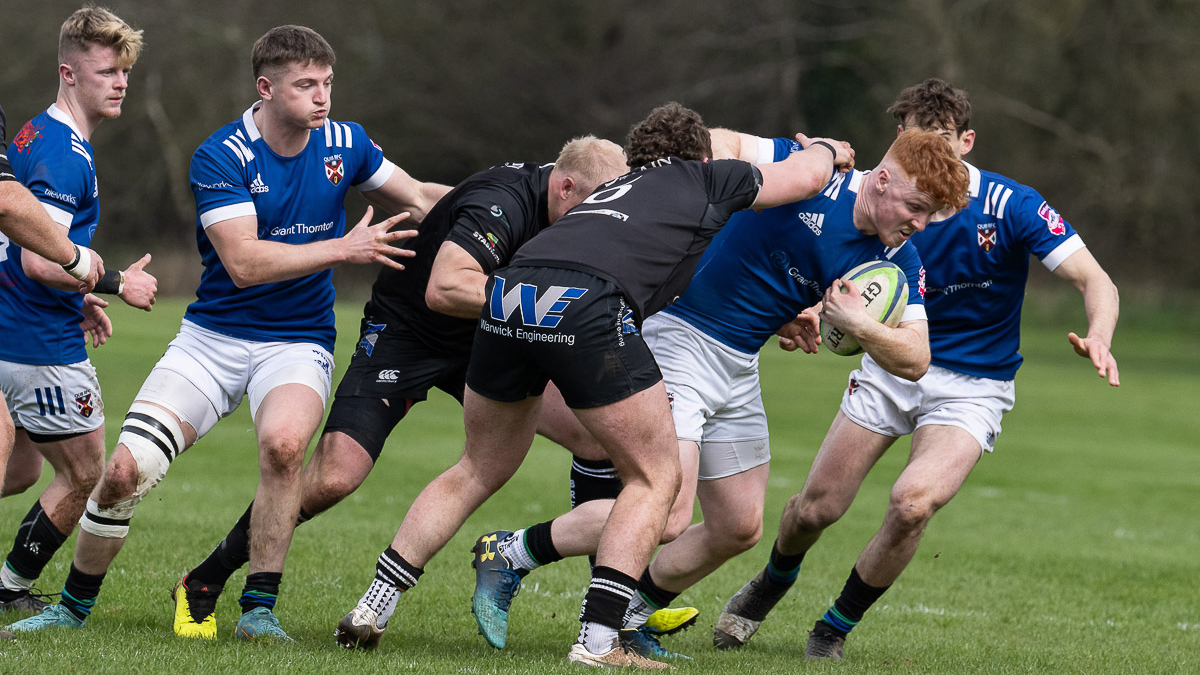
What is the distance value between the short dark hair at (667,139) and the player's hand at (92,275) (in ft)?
7.32

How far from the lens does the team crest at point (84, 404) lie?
19.3ft

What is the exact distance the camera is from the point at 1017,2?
4200 centimetres

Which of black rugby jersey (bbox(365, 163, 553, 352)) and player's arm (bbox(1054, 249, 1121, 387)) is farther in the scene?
player's arm (bbox(1054, 249, 1121, 387))

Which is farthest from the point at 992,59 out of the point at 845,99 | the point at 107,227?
the point at 107,227

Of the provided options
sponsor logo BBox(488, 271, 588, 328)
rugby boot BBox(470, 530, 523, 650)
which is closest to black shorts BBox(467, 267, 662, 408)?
sponsor logo BBox(488, 271, 588, 328)

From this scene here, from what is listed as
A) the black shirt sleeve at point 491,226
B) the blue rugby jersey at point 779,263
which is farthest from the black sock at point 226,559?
the blue rugby jersey at point 779,263

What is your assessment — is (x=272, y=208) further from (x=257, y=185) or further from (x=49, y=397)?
(x=49, y=397)

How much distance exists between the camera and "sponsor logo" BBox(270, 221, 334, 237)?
5.96 m

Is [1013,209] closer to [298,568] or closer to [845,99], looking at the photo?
[298,568]

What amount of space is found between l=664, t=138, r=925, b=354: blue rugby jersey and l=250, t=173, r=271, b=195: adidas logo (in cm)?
199

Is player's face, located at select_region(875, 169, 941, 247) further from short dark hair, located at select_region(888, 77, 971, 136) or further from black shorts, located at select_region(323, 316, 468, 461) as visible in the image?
black shorts, located at select_region(323, 316, 468, 461)

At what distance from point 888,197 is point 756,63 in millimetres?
43674

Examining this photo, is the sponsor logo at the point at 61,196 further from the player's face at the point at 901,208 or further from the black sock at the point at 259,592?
the player's face at the point at 901,208

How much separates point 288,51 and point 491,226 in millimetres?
1187
